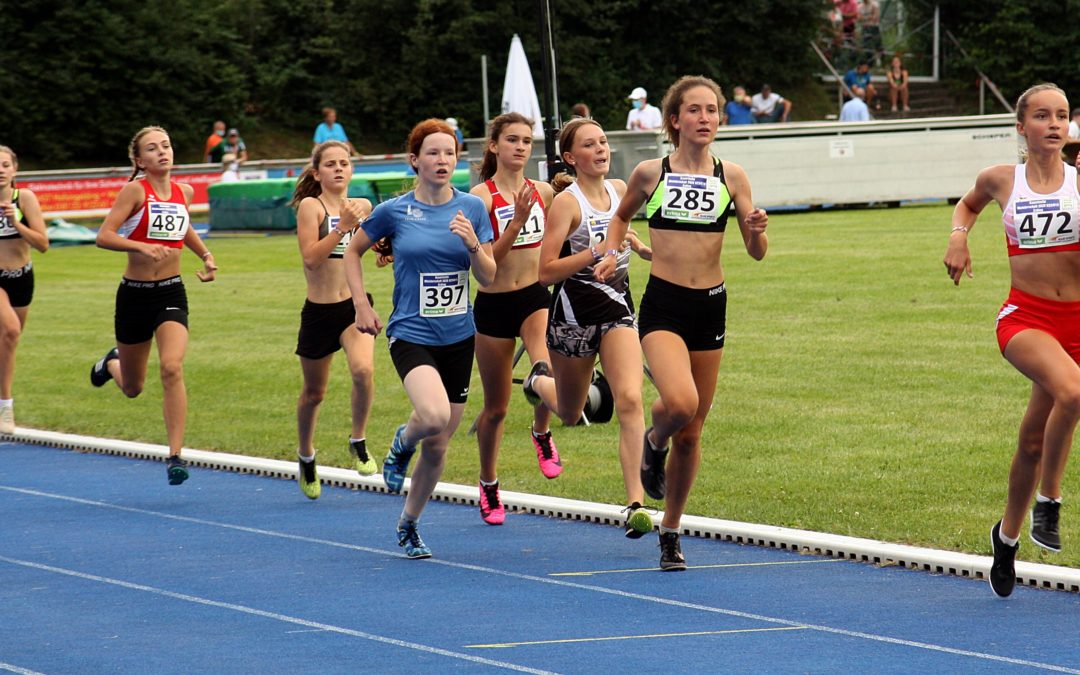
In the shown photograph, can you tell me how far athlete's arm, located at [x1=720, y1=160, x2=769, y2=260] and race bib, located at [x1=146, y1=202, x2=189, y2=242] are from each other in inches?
163

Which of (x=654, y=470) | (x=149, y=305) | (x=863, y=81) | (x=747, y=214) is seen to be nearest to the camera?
(x=747, y=214)

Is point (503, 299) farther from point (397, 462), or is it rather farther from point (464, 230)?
point (464, 230)

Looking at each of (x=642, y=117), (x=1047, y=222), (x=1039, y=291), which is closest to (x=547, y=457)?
(x=1039, y=291)

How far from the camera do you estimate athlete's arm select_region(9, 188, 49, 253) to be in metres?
12.2

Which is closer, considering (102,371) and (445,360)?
(445,360)

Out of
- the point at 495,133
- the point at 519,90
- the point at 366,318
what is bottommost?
the point at 366,318

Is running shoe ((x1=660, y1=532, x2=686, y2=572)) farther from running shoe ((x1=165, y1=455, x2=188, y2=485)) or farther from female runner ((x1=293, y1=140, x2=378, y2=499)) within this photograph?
running shoe ((x1=165, y1=455, x2=188, y2=485))

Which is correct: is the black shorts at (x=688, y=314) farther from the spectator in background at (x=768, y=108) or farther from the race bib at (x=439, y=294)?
the spectator in background at (x=768, y=108)

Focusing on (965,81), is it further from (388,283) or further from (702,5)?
(388,283)

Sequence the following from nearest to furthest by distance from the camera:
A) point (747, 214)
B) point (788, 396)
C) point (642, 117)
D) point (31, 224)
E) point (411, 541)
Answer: point (747, 214), point (411, 541), point (788, 396), point (31, 224), point (642, 117)

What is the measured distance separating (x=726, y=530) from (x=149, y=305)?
3.98 meters

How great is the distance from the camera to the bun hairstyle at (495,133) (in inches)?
345

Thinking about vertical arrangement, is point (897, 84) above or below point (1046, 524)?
above

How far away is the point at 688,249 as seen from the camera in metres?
7.28
